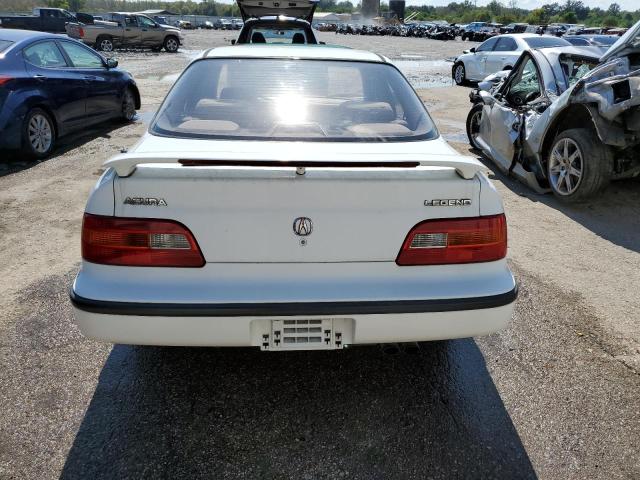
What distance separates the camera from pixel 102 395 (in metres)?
2.57

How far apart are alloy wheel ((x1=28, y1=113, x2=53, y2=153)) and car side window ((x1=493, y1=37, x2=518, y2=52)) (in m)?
11.7

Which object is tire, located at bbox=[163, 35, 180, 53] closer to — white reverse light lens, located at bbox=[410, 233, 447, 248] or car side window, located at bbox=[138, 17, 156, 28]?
car side window, located at bbox=[138, 17, 156, 28]

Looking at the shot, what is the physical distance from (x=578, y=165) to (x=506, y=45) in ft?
33.8

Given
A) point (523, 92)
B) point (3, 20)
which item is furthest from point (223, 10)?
point (523, 92)

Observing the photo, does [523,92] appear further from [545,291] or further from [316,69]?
[316,69]

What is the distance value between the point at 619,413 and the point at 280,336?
5.57 feet

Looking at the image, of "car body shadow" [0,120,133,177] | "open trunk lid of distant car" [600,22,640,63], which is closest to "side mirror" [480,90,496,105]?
"open trunk lid of distant car" [600,22,640,63]

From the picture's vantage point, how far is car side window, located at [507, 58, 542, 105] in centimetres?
654

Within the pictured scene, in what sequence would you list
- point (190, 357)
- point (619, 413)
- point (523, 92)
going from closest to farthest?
point (619, 413), point (190, 357), point (523, 92)

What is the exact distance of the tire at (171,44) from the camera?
25.5 meters

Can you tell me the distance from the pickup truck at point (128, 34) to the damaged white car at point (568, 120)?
22.2 meters

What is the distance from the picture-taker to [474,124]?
791 centimetres

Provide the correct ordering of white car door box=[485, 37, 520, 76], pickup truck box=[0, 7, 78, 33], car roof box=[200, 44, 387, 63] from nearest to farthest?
1. car roof box=[200, 44, 387, 63]
2. white car door box=[485, 37, 520, 76]
3. pickup truck box=[0, 7, 78, 33]

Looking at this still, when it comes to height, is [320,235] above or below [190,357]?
above
